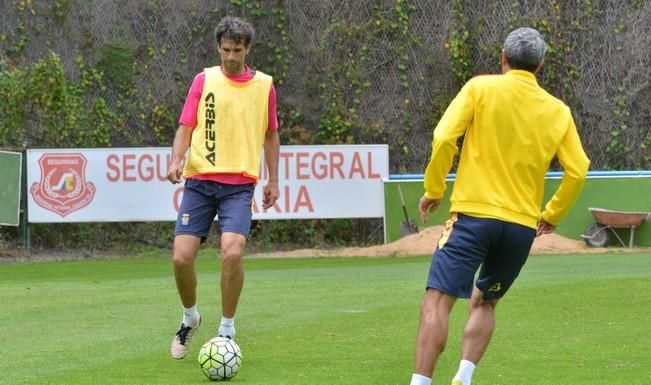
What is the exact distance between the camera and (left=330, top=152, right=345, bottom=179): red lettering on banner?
842 inches

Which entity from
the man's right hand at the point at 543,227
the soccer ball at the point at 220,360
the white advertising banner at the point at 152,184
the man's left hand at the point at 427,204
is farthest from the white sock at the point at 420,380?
the white advertising banner at the point at 152,184

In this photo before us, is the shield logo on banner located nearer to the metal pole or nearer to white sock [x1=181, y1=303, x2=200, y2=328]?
the metal pole

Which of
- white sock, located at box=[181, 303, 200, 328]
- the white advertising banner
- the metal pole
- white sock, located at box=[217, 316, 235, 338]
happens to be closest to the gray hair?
white sock, located at box=[217, 316, 235, 338]

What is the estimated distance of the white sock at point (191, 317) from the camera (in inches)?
334

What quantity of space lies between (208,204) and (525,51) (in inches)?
109

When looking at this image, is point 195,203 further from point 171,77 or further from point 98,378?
point 171,77

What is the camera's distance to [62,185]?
21219mm

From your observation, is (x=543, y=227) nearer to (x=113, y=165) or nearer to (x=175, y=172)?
(x=175, y=172)

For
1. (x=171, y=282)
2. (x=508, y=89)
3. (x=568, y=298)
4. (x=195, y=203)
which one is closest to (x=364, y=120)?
(x=171, y=282)

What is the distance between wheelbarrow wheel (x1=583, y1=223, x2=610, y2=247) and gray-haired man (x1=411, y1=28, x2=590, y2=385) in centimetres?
1505

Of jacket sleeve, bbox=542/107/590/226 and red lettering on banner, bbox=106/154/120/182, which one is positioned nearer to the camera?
jacket sleeve, bbox=542/107/590/226

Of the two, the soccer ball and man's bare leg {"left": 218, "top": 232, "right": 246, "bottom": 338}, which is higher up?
man's bare leg {"left": 218, "top": 232, "right": 246, "bottom": 338}

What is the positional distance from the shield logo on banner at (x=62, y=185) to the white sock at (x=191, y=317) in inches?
512

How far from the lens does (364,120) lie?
2475 cm
